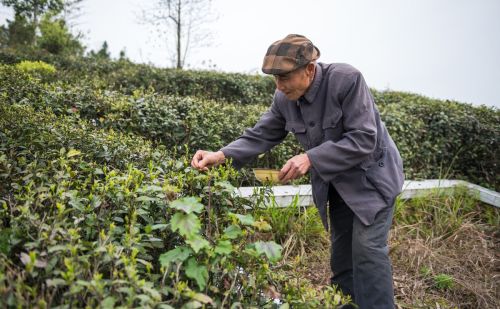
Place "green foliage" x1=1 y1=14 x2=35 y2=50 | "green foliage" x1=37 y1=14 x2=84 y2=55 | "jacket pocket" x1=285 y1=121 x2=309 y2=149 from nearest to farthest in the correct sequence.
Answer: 1. "jacket pocket" x1=285 y1=121 x2=309 y2=149
2. "green foliage" x1=37 y1=14 x2=84 y2=55
3. "green foliage" x1=1 y1=14 x2=35 y2=50

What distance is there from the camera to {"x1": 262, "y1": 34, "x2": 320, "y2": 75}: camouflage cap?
2.27 m

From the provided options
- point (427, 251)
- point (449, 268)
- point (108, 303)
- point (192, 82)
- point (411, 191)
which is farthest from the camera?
point (192, 82)

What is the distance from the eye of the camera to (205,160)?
7.73ft

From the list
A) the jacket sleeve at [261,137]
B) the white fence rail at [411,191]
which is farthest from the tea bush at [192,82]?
the jacket sleeve at [261,137]

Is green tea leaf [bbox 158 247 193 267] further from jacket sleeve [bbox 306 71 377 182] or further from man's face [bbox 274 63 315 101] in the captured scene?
man's face [bbox 274 63 315 101]

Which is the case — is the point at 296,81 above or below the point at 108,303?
above

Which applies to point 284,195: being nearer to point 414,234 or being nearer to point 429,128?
point 414,234

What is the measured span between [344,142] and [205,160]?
0.80 metres

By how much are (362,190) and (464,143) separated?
17.8ft

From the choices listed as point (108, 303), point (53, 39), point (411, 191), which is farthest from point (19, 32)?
point (108, 303)

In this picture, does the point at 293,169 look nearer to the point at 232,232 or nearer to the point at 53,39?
the point at 232,232

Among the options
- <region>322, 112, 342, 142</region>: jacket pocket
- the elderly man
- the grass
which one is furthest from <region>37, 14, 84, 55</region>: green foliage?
<region>322, 112, 342, 142</region>: jacket pocket

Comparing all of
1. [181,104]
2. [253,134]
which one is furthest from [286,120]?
[181,104]

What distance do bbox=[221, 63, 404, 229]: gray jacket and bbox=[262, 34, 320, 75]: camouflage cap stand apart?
0.75ft
